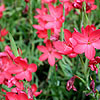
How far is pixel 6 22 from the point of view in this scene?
8.74ft

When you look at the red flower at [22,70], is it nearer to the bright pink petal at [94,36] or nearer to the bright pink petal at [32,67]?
the bright pink petal at [32,67]

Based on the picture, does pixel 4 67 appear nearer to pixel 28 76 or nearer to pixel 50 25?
pixel 28 76

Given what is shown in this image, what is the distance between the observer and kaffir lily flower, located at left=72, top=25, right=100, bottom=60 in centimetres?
101

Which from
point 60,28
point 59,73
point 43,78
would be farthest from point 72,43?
point 43,78

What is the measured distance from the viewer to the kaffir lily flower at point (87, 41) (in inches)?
39.6

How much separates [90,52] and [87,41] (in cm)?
8

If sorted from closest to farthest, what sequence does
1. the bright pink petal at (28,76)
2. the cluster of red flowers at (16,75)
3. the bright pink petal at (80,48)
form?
the bright pink petal at (80,48) < the cluster of red flowers at (16,75) < the bright pink petal at (28,76)

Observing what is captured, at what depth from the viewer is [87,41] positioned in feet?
3.53

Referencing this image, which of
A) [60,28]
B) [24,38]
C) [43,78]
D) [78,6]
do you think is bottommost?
[43,78]

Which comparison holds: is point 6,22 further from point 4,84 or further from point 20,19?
point 4,84

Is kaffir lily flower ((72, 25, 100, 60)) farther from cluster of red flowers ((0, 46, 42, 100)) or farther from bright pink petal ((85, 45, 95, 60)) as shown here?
cluster of red flowers ((0, 46, 42, 100))

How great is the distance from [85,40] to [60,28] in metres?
0.40

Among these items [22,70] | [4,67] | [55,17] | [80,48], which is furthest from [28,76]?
[55,17]

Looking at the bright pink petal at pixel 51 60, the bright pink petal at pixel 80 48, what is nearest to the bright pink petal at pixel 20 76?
the bright pink petal at pixel 51 60
